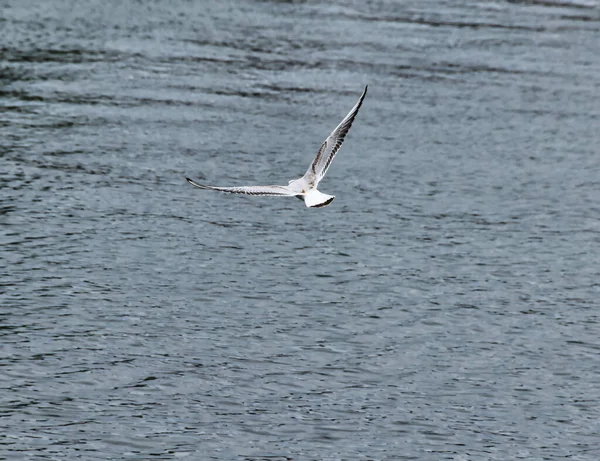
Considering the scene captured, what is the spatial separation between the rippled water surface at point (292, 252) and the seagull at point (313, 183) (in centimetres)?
601

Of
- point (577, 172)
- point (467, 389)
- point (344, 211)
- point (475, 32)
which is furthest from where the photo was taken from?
point (475, 32)

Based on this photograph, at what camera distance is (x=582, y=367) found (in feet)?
101

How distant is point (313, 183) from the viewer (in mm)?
24422

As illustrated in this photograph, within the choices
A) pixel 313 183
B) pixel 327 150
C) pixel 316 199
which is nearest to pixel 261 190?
pixel 316 199

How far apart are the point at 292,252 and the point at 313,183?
1401cm

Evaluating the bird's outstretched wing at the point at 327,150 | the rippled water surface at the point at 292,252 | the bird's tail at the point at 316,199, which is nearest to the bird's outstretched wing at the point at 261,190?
the bird's tail at the point at 316,199

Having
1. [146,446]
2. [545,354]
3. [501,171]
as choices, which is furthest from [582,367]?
[501,171]

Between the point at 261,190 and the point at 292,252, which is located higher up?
the point at 261,190

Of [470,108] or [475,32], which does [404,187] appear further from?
[475,32]

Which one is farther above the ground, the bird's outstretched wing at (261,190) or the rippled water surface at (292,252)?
the bird's outstretched wing at (261,190)

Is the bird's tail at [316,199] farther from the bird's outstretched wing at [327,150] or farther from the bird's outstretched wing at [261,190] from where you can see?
the bird's outstretched wing at [327,150]

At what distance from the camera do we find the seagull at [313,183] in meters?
22.7

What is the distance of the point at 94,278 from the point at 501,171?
20245 millimetres

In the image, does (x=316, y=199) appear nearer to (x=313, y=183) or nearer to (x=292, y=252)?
(x=313, y=183)
